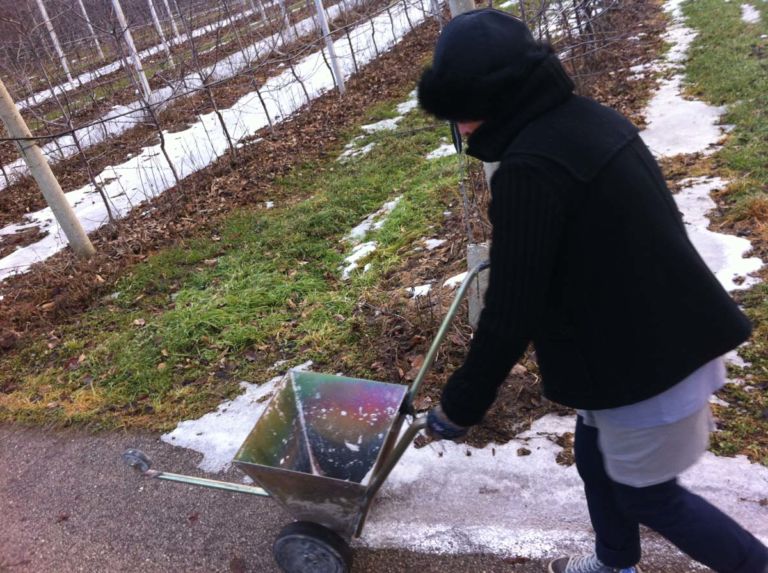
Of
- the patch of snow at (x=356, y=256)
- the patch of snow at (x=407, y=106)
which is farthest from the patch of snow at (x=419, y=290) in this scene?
the patch of snow at (x=407, y=106)

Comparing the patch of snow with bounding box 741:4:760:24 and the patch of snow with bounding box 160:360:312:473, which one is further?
the patch of snow with bounding box 741:4:760:24

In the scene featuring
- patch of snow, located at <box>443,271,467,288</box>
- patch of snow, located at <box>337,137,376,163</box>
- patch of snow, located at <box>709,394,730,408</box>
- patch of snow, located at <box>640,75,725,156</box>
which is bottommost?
patch of snow, located at <box>709,394,730,408</box>

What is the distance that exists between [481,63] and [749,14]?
11.6m

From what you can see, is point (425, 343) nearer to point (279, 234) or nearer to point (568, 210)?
point (568, 210)

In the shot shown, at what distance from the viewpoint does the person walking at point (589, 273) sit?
1393 mm

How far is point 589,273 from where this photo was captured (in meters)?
1.46

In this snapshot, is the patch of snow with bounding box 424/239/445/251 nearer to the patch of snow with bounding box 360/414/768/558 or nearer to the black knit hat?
the patch of snow with bounding box 360/414/768/558

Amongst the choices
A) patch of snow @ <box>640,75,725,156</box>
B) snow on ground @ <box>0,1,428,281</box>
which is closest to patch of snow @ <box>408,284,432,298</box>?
patch of snow @ <box>640,75,725,156</box>

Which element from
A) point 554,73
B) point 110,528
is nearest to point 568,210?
point 554,73

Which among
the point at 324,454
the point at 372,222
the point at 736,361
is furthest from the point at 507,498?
the point at 372,222

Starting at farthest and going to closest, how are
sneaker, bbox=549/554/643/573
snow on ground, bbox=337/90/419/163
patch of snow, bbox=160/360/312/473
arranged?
snow on ground, bbox=337/90/419/163 → patch of snow, bbox=160/360/312/473 → sneaker, bbox=549/554/643/573

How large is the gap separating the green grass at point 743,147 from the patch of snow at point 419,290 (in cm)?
215

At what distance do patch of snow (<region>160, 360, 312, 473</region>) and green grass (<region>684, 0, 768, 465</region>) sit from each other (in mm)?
2734

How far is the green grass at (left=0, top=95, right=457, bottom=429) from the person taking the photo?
14.1ft
